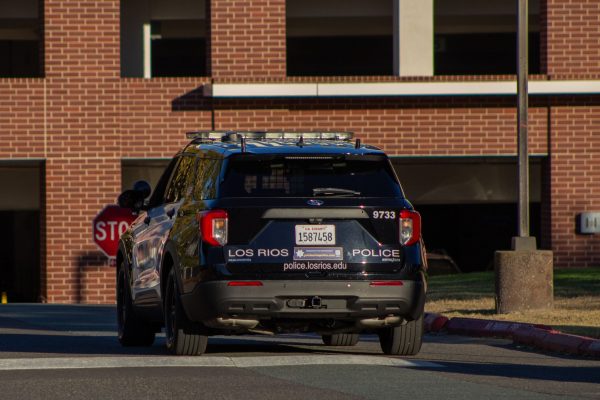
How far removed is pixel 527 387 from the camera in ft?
37.3

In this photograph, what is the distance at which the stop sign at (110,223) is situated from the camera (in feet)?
91.5

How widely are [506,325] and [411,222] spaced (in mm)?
3887

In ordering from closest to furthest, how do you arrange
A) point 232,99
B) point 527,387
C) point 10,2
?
1. point 527,387
2. point 232,99
3. point 10,2

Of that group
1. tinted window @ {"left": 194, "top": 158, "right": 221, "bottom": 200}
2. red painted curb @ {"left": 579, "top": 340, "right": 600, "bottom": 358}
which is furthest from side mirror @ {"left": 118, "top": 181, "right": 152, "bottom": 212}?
red painted curb @ {"left": 579, "top": 340, "right": 600, "bottom": 358}

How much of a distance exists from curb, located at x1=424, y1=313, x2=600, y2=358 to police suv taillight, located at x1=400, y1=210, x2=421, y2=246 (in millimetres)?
2249

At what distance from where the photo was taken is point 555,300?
67.0ft

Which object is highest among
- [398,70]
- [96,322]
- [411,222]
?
[398,70]

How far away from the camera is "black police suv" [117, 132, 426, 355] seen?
12688 mm

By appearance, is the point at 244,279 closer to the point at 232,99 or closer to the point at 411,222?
the point at 411,222

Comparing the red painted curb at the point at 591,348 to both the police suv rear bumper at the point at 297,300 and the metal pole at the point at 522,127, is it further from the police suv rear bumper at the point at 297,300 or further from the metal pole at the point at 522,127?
the metal pole at the point at 522,127

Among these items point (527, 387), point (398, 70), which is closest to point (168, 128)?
point (398, 70)

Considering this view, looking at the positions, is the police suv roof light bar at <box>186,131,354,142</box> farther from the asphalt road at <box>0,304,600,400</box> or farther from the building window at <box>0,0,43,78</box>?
the building window at <box>0,0,43,78</box>

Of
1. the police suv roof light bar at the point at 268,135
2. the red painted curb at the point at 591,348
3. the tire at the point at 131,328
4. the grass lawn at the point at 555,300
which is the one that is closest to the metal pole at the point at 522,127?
the grass lawn at the point at 555,300

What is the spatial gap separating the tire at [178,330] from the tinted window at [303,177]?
3.69 feet
